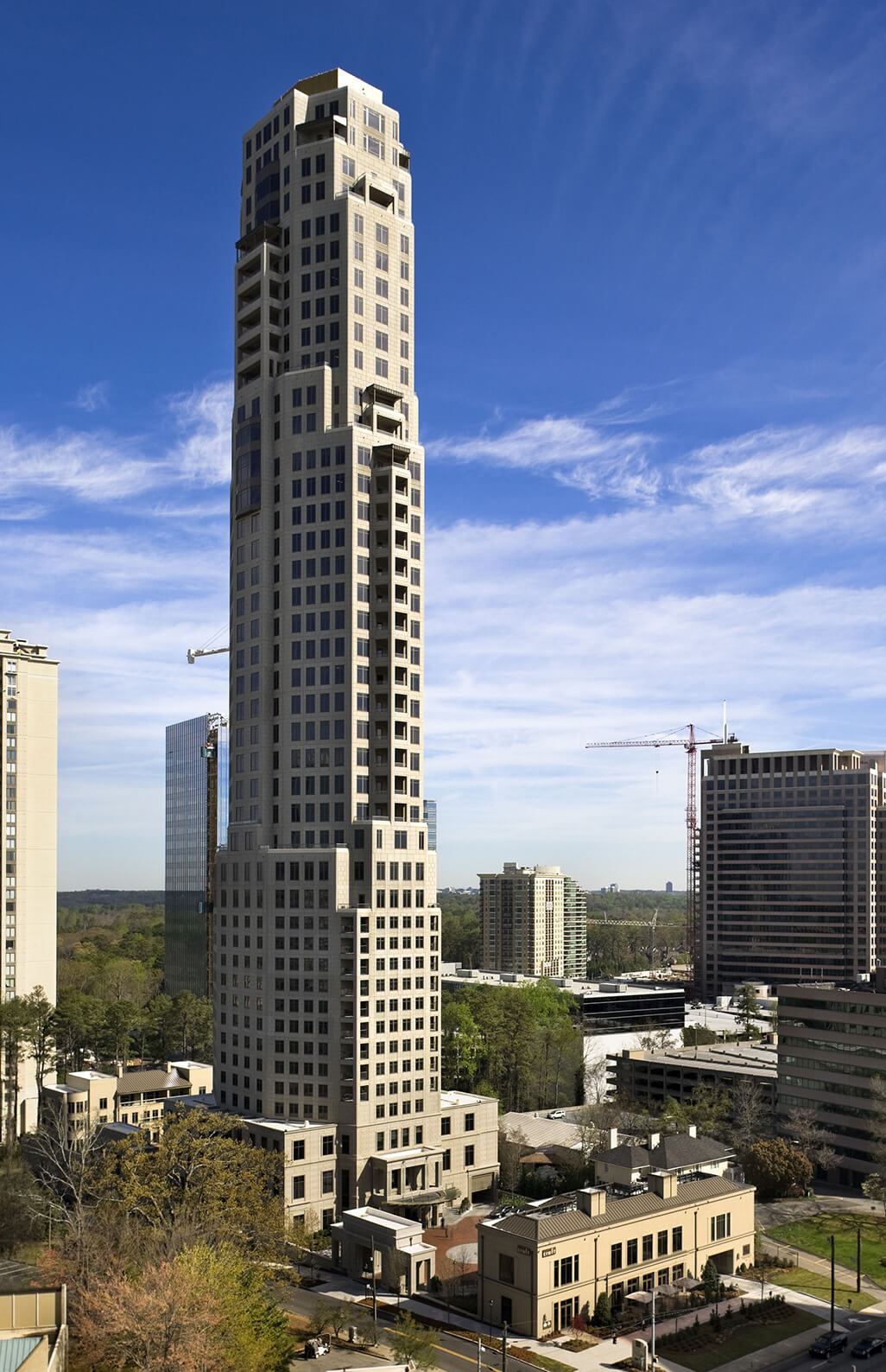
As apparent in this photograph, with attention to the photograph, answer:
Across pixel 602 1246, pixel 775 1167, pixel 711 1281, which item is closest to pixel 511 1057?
pixel 775 1167

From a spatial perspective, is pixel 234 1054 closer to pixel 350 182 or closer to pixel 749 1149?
pixel 749 1149

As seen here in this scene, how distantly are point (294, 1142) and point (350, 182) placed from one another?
4595 inches

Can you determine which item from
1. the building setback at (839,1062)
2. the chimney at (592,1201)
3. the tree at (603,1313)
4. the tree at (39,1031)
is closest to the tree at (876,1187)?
the building setback at (839,1062)

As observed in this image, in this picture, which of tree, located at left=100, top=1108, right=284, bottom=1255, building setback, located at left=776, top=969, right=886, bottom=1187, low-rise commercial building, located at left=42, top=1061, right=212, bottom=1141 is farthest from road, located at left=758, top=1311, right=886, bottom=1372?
low-rise commercial building, located at left=42, top=1061, right=212, bottom=1141

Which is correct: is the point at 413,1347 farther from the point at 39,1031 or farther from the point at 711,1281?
the point at 39,1031

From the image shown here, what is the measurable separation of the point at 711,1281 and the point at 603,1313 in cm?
1223

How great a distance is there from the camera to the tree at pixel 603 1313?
306 feet

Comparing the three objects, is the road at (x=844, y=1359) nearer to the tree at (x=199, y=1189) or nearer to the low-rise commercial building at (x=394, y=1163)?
the low-rise commercial building at (x=394, y=1163)

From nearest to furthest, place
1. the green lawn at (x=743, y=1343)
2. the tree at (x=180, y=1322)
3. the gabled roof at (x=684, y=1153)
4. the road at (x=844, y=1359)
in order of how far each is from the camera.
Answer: the tree at (x=180, y=1322), the road at (x=844, y=1359), the green lawn at (x=743, y=1343), the gabled roof at (x=684, y=1153)

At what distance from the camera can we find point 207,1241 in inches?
3482

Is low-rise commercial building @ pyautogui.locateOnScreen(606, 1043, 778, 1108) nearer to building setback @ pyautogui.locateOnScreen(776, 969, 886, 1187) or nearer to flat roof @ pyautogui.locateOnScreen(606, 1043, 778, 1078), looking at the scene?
flat roof @ pyautogui.locateOnScreen(606, 1043, 778, 1078)

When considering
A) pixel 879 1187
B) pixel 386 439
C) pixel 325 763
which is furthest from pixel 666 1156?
pixel 386 439

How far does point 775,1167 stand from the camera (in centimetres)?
12575

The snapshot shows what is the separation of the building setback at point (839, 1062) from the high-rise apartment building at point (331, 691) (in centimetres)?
4095
